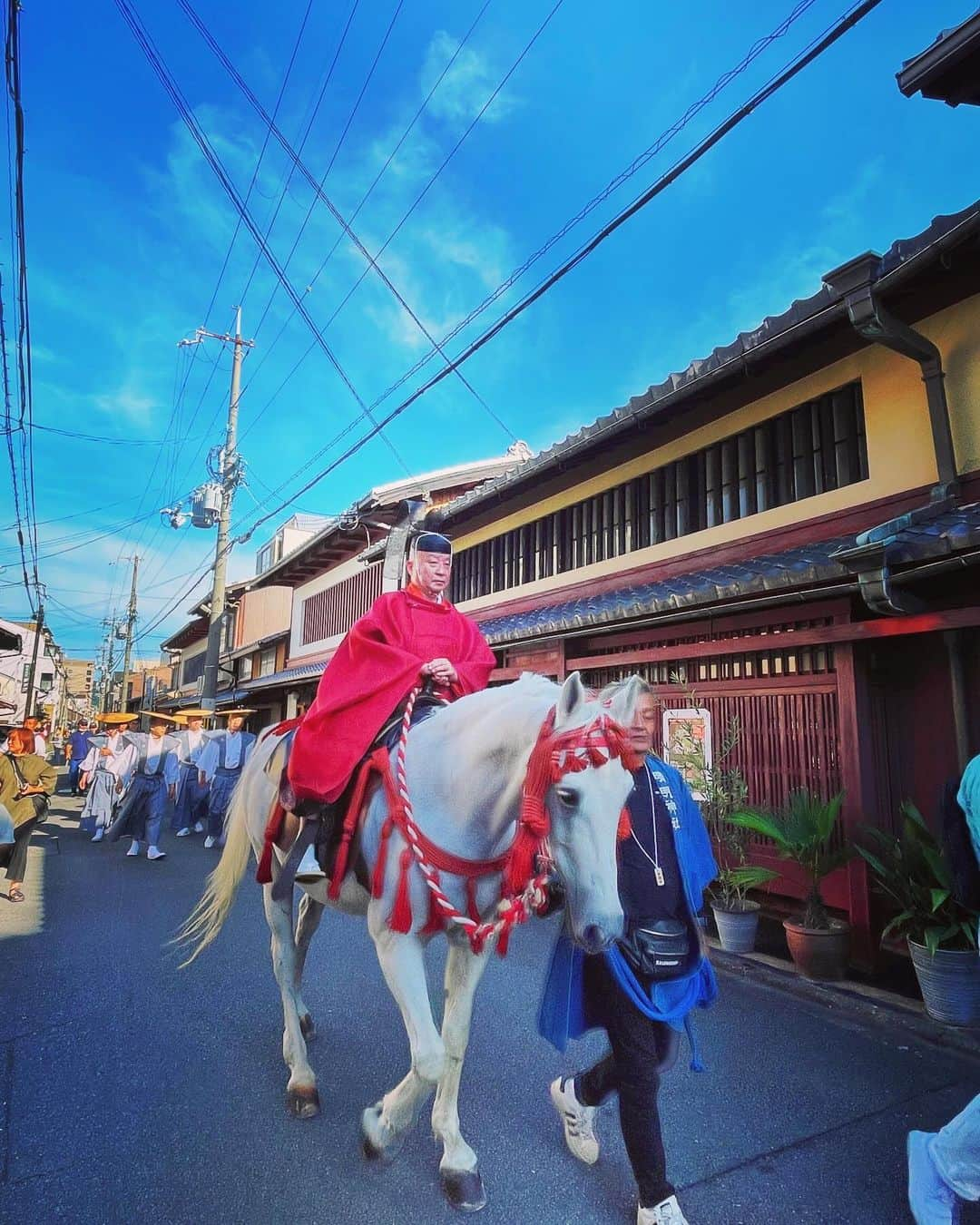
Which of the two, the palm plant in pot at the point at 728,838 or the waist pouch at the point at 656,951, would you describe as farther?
the palm plant in pot at the point at 728,838

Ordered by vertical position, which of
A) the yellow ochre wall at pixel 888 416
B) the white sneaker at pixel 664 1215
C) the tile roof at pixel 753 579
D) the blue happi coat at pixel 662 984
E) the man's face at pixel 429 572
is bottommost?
the white sneaker at pixel 664 1215

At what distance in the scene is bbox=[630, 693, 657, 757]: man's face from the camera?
229 cm

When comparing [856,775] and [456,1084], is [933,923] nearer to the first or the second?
[856,775]

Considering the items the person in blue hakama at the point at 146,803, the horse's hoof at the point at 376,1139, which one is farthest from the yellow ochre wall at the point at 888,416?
the person in blue hakama at the point at 146,803

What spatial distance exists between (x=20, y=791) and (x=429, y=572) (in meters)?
6.52

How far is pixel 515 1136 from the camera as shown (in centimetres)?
305

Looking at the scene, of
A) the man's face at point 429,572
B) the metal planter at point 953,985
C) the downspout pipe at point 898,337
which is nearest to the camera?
the man's face at point 429,572

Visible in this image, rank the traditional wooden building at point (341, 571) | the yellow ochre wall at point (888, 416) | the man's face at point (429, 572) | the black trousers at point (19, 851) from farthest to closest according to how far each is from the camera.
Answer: the traditional wooden building at point (341, 571) → the black trousers at point (19, 851) → the yellow ochre wall at point (888, 416) → the man's face at point (429, 572)

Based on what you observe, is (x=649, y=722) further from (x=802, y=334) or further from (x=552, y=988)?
(x=802, y=334)

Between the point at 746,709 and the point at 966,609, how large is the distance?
2.20m

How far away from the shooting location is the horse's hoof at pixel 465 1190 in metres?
2.54

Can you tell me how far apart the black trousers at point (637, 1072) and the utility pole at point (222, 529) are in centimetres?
1655

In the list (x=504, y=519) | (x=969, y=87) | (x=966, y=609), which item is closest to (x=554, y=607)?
(x=504, y=519)

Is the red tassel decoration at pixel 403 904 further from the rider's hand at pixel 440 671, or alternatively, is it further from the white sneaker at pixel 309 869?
the rider's hand at pixel 440 671
